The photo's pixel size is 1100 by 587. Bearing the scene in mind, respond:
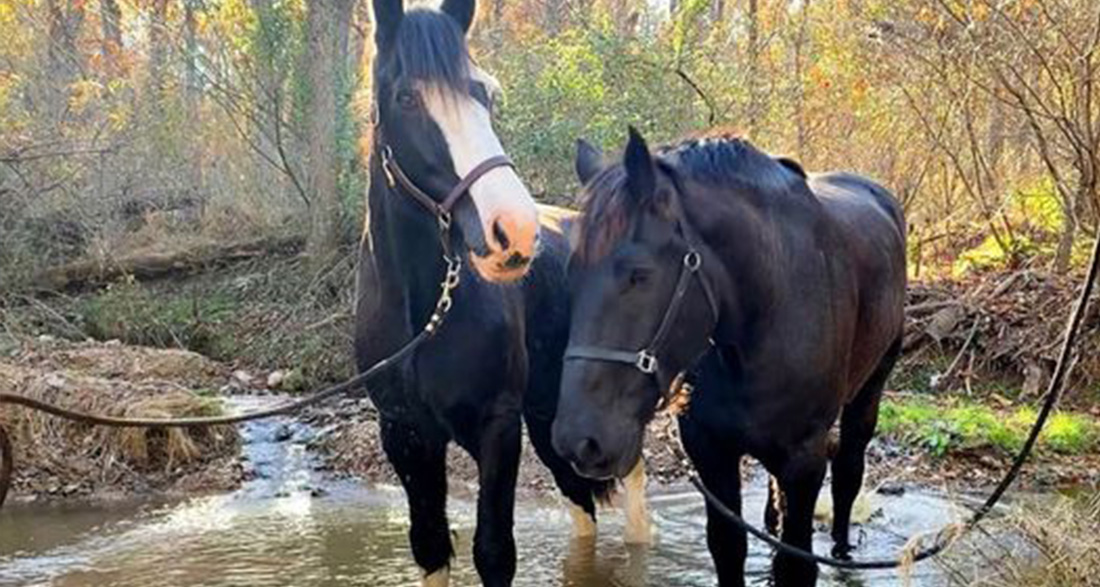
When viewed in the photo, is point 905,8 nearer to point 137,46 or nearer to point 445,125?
point 445,125

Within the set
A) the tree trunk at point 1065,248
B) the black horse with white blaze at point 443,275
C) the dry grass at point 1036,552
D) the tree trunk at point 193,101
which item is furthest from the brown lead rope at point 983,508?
the tree trunk at point 193,101

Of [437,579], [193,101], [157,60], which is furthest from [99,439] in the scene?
[157,60]

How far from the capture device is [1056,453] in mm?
7438

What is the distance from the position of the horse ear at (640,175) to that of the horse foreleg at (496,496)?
0.98 metres

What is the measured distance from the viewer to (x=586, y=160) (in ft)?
11.5

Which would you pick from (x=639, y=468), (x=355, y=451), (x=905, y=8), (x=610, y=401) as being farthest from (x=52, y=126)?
(x=610, y=401)

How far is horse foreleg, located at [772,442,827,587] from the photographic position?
3602 millimetres

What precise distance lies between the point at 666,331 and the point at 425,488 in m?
1.30

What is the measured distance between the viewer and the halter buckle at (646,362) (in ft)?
9.79

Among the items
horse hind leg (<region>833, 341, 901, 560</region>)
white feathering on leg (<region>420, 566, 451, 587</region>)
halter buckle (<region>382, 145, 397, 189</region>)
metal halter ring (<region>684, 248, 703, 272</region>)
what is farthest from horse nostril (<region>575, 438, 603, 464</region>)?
horse hind leg (<region>833, 341, 901, 560</region>)

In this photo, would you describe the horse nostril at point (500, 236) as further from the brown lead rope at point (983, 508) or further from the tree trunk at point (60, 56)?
the tree trunk at point (60, 56)

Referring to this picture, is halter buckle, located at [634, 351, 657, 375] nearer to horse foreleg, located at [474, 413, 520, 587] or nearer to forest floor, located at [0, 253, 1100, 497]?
horse foreleg, located at [474, 413, 520, 587]

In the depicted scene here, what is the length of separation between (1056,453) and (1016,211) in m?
5.31

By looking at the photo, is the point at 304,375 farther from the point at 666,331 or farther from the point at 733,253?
the point at 666,331
